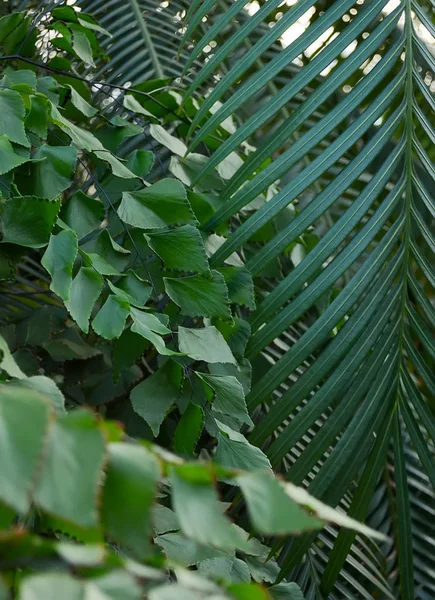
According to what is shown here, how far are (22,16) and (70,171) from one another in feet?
0.83

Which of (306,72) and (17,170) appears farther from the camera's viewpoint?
(306,72)

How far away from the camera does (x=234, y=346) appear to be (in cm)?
68

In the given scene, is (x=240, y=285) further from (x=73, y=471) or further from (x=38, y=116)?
(x=73, y=471)

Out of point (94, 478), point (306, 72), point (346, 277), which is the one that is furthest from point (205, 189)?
point (94, 478)

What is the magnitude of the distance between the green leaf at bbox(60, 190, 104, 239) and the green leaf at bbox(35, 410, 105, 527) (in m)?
0.41

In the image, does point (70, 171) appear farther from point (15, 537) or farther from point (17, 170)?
point (15, 537)

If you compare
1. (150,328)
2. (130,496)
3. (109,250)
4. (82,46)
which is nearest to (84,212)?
(109,250)

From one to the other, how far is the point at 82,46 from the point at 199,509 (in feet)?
2.14

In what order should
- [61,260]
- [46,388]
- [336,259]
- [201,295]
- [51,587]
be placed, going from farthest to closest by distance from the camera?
[336,259], [201,295], [61,260], [46,388], [51,587]

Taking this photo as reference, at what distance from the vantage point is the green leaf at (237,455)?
52 cm

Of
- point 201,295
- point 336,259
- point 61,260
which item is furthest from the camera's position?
point 336,259

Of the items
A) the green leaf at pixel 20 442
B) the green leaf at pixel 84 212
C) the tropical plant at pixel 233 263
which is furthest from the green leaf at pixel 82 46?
the green leaf at pixel 20 442

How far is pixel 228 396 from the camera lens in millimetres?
569

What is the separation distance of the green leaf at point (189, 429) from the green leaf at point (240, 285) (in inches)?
6.1
